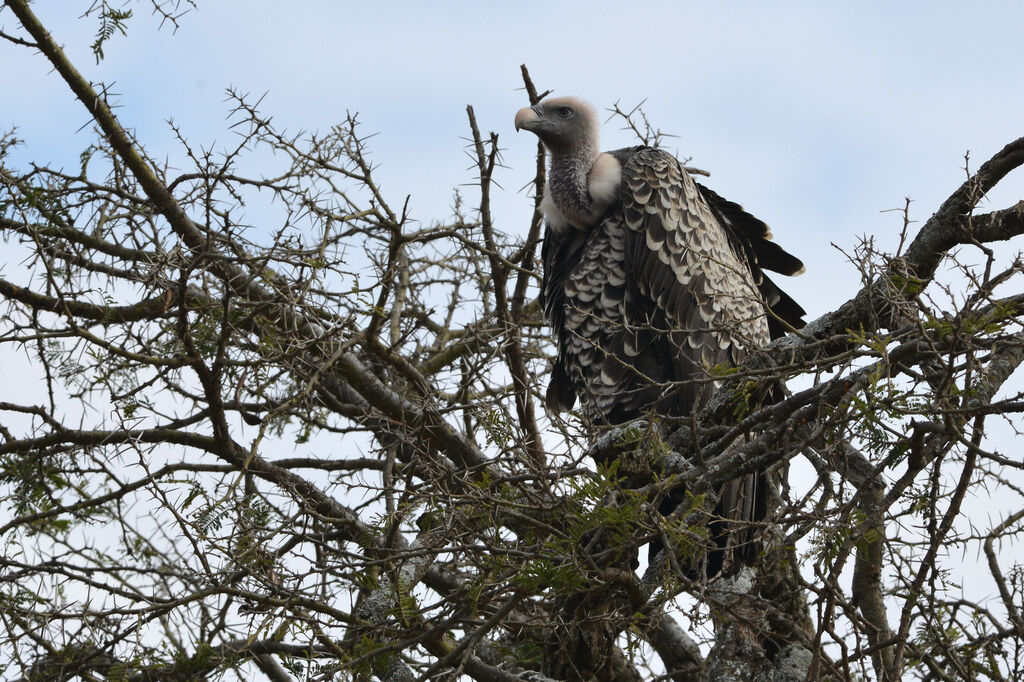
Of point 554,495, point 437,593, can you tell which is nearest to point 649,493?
point 554,495

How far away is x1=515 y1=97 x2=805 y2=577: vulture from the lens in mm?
5902

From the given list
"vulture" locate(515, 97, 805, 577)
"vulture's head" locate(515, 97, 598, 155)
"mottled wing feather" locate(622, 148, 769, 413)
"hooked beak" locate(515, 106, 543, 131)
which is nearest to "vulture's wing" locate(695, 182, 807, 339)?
"vulture" locate(515, 97, 805, 577)

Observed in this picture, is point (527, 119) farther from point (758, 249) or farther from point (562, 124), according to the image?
point (758, 249)

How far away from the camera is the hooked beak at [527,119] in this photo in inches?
262

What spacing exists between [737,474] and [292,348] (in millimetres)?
1968

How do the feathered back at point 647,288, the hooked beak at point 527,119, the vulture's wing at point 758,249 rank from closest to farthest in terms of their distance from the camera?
the feathered back at point 647,288, the vulture's wing at point 758,249, the hooked beak at point 527,119

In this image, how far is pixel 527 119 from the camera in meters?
6.64

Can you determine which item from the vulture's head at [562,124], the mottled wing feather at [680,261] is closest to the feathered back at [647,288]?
the mottled wing feather at [680,261]

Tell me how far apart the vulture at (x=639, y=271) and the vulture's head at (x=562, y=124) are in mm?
14

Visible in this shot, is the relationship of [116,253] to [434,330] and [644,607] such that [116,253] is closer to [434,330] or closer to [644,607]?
[434,330]

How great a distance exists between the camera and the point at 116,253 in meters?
5.68

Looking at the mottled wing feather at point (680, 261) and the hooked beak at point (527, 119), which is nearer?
the mottled wing feather at point (680, 261)

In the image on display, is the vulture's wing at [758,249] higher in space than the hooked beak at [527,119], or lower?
lower

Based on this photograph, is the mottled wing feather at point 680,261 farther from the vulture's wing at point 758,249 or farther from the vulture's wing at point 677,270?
the vulture's wing at point 758,249
